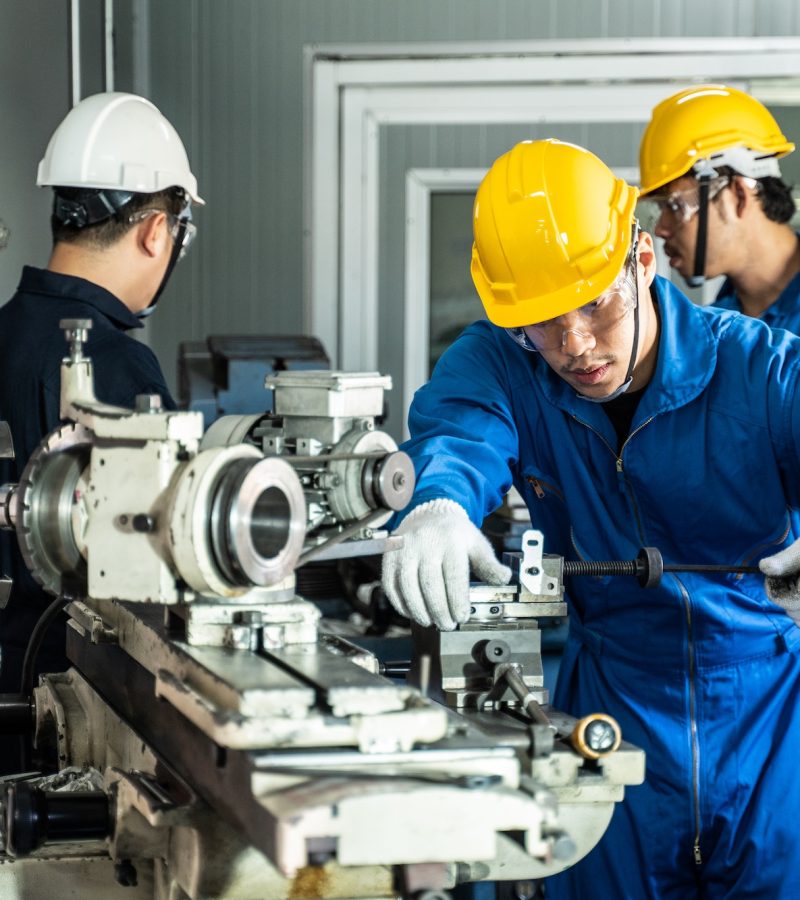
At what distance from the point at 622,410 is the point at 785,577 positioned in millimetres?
374

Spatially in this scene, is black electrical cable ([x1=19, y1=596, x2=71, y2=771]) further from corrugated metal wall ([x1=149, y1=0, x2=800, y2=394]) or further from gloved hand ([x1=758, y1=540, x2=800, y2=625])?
corrugated metal wall ([x1=149, y1=0, x2=800, y2=394])

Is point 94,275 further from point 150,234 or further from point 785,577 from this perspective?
point 785,577

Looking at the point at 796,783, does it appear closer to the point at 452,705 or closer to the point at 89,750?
the point at 452,705

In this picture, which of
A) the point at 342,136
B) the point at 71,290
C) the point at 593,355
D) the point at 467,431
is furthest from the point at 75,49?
the point at 593,355

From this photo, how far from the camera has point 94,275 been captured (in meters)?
2.04

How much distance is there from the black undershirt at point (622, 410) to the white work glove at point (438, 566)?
1.11ft

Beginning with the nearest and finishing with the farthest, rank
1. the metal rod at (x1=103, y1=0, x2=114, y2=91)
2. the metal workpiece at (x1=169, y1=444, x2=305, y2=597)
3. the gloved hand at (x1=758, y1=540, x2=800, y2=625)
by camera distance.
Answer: the metal workpiece at (x1=169, y1=444, x2=305, y2=597), the gloved hand at (x1=758, y1=540, x2=800, y2=625), the metal rod at (x1=103, y1=0, x2=114, y2=91)

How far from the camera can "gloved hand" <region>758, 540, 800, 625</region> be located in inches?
58.4

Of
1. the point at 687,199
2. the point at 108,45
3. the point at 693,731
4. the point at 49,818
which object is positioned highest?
the point at 108,45

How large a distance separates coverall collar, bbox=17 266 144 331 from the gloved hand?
1.05m

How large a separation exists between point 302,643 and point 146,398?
10.7 inches

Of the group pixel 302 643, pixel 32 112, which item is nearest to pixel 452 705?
pixel 302 643

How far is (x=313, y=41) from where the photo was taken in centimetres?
384

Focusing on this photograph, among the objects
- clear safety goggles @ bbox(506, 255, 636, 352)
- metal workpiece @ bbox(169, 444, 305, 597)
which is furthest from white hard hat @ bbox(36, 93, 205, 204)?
metal workpiece @ bbox(169, 444, 305, 597)
